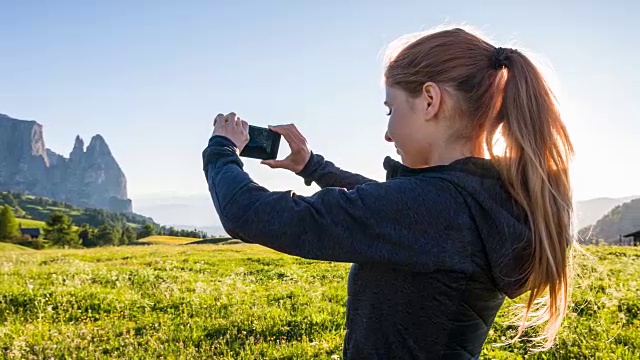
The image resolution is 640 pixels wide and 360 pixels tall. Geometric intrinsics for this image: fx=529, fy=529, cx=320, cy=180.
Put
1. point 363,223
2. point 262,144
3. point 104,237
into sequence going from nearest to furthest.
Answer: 1. point 363,223
2. point 262,144
3. point 104,237

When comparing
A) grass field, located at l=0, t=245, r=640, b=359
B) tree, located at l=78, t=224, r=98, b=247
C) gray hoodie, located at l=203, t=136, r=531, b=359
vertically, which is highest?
gray hoodie, located at l=203, t=136, r=531, b=359

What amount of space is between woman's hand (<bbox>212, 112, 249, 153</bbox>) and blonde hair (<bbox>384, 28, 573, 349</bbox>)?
0.77 m

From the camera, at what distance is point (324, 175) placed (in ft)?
12.3

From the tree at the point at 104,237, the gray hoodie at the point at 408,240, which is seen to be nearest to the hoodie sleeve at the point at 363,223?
the gray hoodie at the point at 408,240

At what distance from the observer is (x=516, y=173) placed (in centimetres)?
229

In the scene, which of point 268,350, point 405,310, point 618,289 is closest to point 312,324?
point 268,350

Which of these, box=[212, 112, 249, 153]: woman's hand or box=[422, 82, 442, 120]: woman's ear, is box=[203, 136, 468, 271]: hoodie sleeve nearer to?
box=[422, 82, 442, 120]: woman's ear

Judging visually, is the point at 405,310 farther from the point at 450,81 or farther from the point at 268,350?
the point at 268,350

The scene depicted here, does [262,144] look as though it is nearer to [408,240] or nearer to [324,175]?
[324,175]

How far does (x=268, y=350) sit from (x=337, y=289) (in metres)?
4.18

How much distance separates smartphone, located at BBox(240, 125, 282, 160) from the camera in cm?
301

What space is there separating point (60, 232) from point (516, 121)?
130m

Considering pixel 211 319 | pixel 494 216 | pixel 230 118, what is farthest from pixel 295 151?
pixel 211 319

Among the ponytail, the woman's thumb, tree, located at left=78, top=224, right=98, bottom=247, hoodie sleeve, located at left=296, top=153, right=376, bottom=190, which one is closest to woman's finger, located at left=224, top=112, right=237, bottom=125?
the woman's thumb
